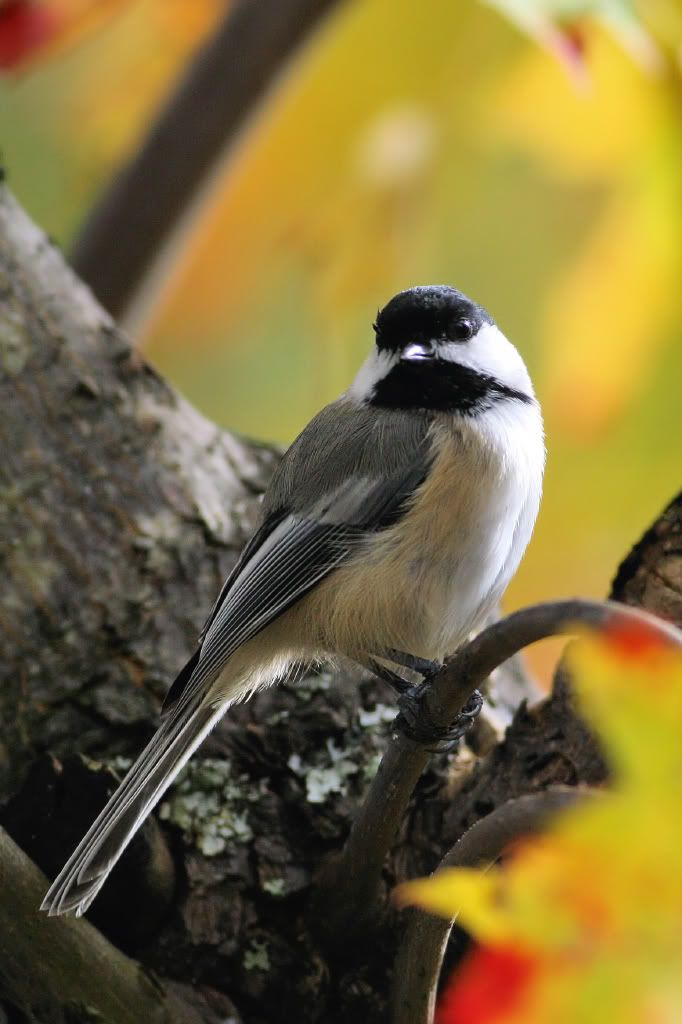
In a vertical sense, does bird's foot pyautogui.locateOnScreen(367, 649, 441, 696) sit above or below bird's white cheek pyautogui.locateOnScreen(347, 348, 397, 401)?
below

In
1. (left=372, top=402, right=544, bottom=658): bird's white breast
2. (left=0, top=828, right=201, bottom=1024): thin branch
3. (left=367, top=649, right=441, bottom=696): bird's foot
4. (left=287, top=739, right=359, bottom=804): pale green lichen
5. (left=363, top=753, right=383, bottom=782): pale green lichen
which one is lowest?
(left=0, top=828, right=201, bottom=1024): thin branch

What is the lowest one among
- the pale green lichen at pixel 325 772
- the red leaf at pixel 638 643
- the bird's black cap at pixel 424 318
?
the pale green lichen at pixel 325 772

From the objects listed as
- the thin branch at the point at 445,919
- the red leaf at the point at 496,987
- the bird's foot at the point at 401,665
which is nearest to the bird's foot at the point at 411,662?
the bird's foot at the point at 401,665

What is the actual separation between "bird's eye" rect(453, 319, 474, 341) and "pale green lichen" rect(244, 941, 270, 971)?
854mm

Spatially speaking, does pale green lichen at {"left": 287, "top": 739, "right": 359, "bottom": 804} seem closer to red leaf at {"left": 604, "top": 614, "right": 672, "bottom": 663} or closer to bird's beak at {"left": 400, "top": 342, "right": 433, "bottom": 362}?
bird's beak at {"left": 400, "top": 342, "right": 433, "bottom": 362}

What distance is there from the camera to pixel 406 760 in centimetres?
121

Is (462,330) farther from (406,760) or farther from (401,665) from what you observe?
(406,760)

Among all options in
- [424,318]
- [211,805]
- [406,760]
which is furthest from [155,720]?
[424,318]

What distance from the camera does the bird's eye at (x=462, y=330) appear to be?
167 cm

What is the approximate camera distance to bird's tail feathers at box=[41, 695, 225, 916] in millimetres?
1197

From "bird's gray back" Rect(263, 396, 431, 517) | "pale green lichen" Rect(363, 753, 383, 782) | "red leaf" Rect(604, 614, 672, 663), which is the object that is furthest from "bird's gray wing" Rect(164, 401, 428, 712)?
"red leaf" Rect(604, 614, 672, 663)

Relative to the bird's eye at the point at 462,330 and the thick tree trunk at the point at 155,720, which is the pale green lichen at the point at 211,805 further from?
the bird's eye at the point at 462,330

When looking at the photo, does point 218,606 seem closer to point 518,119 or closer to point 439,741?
point 439,741

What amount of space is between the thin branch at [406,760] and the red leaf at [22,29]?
120cm
